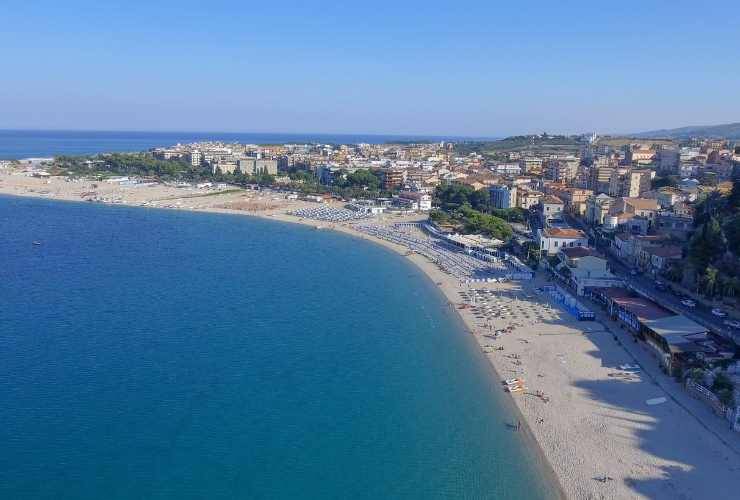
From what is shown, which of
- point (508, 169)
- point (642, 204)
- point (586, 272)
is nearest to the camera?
point (586, 272)

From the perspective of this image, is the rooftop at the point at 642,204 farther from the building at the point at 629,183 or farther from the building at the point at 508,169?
the building at the point at 508,169

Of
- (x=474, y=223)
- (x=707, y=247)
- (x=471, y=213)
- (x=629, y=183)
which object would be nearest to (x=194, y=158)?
(x=471, y=213)

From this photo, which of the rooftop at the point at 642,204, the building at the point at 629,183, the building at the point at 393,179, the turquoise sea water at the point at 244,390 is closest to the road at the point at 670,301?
the turquoise sea water at the point at 244,390

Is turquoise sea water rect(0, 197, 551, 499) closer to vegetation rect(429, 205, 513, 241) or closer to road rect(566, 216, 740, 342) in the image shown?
road rect(566, 216, 740, 342)

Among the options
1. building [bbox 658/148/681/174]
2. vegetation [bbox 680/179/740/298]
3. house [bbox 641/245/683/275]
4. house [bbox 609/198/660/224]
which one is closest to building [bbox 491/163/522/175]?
building [bbox 658/148/681/174]

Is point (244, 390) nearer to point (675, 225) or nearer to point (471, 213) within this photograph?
point (675, 225)

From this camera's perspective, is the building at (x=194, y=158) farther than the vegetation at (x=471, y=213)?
Yes
